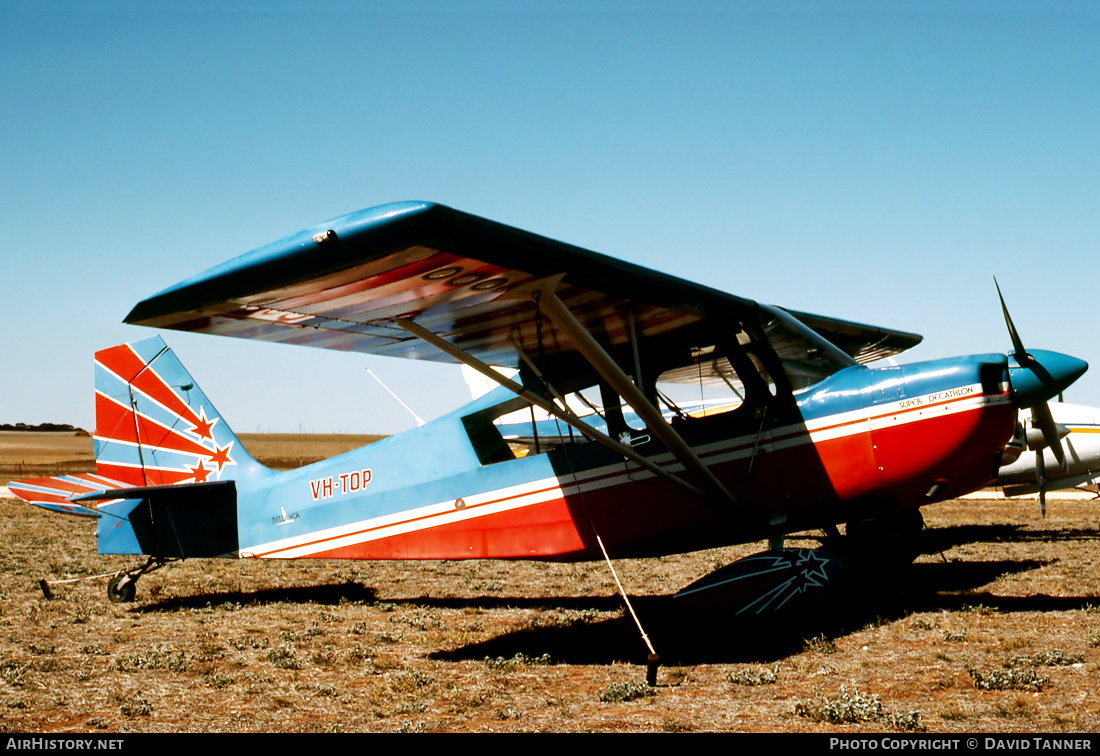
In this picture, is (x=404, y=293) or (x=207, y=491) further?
(x=207, y=491)

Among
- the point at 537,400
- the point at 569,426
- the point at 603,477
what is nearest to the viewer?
the point at 537,400

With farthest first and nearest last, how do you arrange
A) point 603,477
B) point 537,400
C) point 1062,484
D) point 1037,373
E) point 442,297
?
point 1062,484
point 603,477
point 1037,373
point 537,400
point 442,297

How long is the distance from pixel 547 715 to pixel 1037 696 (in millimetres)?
2629

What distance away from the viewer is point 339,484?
27.1 ft

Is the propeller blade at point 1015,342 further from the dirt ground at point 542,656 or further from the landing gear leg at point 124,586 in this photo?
the landing gear leg at point 124,586

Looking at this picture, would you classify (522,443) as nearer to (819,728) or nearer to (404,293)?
(404,293)

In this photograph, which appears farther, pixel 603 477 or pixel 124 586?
pixel 124 586

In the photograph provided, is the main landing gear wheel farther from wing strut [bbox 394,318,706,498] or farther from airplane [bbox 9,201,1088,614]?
wing strut [bbox 394,318,706,498]

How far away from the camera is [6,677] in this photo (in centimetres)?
518
